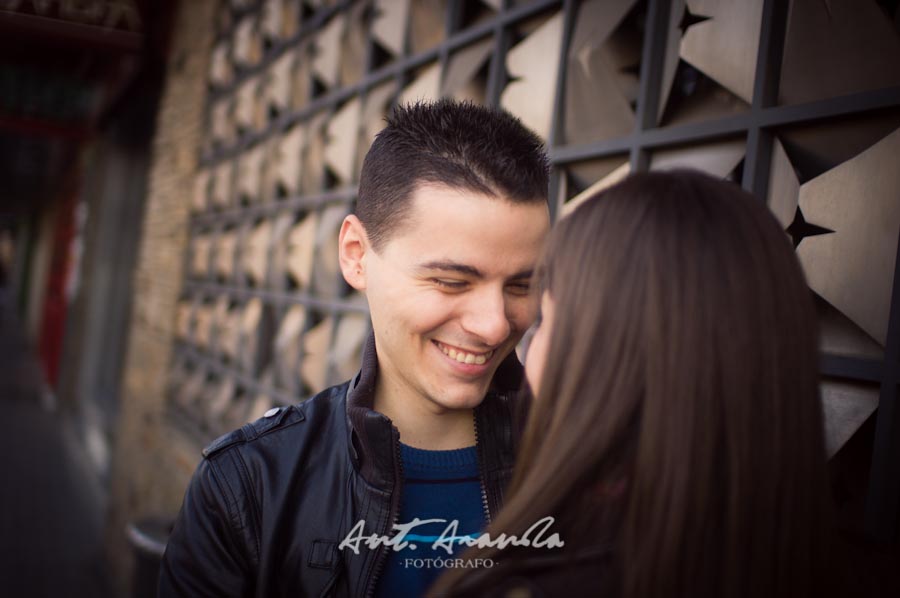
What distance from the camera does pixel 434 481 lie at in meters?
1.42

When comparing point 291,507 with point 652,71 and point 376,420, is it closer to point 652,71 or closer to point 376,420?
point 376,420

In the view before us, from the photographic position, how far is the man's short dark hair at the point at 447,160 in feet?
4.46

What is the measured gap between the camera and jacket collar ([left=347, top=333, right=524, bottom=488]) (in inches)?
53.9

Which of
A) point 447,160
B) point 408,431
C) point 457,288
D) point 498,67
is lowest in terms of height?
point 408,431

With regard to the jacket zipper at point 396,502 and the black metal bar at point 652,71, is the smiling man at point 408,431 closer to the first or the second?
the jacket zipper at point 396,502

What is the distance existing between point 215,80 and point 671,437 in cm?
533

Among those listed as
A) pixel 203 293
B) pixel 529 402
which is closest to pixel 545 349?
pixel 529 402

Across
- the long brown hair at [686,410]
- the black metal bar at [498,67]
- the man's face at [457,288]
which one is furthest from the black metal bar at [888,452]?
the black metal bar at [498,67]

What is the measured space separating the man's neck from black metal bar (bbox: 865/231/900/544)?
2.44ft

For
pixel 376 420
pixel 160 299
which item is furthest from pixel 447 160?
pixel 160 299

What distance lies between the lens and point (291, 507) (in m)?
1.38

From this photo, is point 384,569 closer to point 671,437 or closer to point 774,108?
point 671,437

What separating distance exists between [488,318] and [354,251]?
0.39 metres

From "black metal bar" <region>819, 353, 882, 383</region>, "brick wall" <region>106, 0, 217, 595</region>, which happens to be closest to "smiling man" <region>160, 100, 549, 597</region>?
"black metal bar" <region>819, 353, 882, 383</region>
